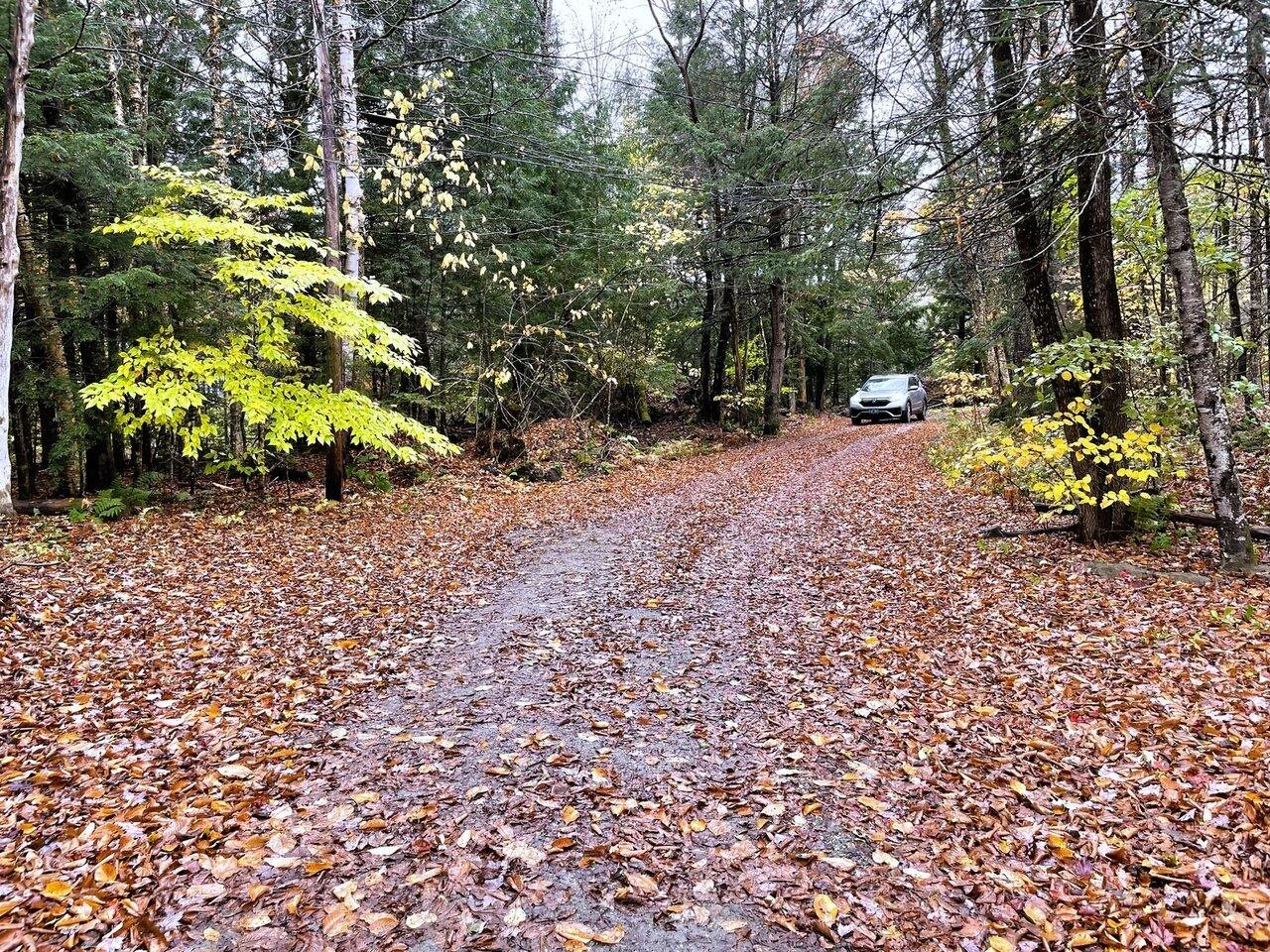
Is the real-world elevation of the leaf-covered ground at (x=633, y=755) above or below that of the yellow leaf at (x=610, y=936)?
above

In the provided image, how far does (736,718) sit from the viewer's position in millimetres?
4371

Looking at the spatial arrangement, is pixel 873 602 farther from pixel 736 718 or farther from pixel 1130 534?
pixel 1130 534

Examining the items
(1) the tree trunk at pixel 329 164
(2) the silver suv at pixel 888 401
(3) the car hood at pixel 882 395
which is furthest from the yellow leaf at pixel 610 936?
(3) the car hood at pixel 882 395

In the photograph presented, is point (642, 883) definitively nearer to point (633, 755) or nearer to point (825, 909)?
point (825, 909)

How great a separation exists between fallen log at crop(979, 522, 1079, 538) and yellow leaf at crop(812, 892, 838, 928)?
639 centimetres

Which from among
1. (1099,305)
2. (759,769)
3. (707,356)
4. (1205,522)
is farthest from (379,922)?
(707,356)

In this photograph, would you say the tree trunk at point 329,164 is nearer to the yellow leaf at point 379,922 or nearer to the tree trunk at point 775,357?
the yellow leaf at point 379,922

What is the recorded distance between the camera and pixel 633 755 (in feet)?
13.0

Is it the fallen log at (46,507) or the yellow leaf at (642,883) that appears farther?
the fallen log at (46,507)

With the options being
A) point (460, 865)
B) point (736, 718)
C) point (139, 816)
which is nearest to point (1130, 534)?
point (736, 718)

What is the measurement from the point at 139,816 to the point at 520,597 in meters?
3.69

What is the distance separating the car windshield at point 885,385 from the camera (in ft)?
76.2

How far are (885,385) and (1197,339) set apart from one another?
18262 millimetres

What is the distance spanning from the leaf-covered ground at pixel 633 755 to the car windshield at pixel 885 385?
1678cm
